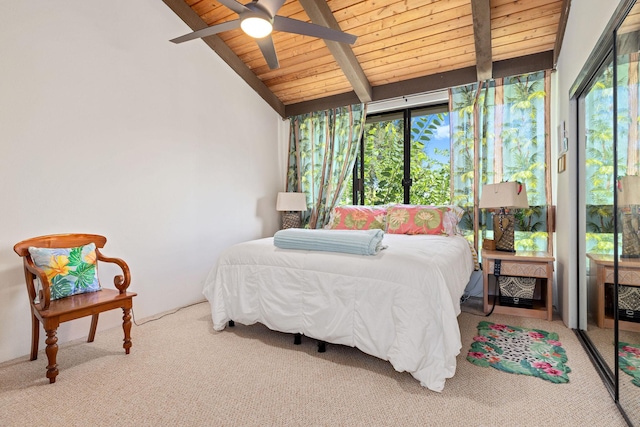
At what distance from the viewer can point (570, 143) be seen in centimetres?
259

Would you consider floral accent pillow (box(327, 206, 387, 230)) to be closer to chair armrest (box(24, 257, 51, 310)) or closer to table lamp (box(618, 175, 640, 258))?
table lamp (box(618, 175, 640, 258))

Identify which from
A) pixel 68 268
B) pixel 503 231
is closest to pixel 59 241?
pixel 68 268

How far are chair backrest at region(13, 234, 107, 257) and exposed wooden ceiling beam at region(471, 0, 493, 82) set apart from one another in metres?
3.54

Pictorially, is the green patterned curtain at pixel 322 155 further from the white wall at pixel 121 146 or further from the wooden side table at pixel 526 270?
the wooden side table at pixel 526 270

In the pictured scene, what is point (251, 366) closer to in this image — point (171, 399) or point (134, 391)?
point (171, 399)

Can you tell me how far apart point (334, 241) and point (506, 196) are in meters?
1.79

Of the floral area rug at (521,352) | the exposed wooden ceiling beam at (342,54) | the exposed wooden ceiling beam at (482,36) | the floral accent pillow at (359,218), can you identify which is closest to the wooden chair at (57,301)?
the floral accent pillow at (359,218)

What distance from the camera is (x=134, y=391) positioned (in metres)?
1.86

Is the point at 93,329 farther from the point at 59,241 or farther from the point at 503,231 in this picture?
the point at 503,231

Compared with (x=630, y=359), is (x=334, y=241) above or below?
above

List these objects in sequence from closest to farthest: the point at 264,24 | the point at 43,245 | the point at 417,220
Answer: the point at 264,24, the point at 43,245, the point at 417,220

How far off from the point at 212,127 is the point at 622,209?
3.64 m

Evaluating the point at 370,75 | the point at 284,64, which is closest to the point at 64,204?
the point at 284,64

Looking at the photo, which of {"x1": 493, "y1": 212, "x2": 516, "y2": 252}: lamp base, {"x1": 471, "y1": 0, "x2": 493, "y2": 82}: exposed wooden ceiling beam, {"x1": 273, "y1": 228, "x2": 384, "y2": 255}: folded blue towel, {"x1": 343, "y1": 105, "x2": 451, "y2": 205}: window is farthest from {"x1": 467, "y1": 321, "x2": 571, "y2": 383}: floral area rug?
{"x1": 471, "y1": 0, "x2": 493, "y2": 82}: exposed wooden ceiling beam
